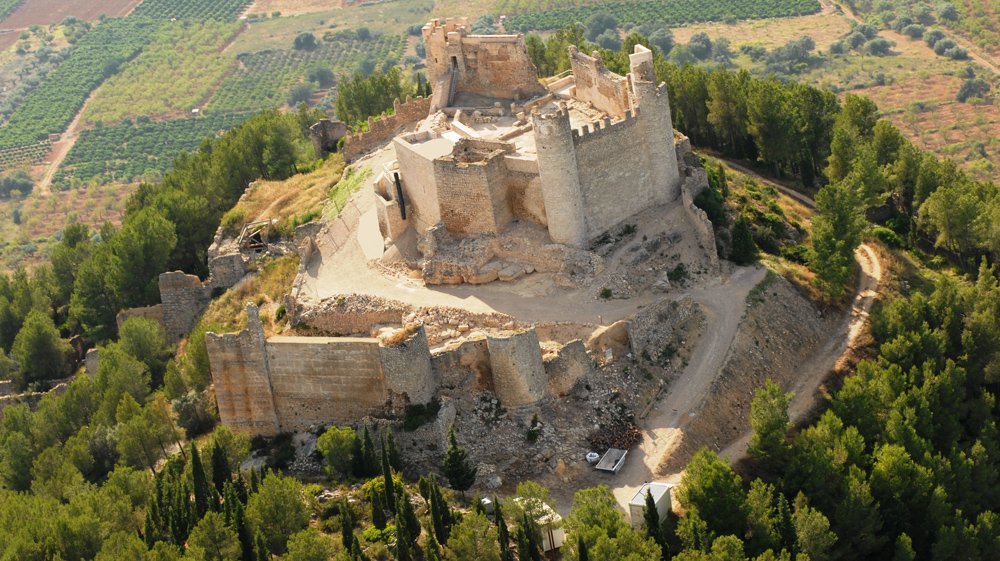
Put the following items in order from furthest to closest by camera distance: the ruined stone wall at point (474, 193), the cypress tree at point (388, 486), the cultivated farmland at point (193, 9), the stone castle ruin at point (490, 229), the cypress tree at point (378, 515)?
the cultivated farmland at point (193, 9)
the ruined stone wall at point (474, 193)
the stone castle ruin at point (490, 229)
the cypress tree at point (388, 486)
the cypress tree at point (378, 515)

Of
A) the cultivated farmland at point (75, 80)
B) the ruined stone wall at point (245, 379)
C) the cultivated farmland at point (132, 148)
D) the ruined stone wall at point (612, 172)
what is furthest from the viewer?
the cultivated farmland at point (75, 80)

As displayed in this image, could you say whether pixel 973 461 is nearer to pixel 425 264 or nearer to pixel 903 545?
pixel 903 545

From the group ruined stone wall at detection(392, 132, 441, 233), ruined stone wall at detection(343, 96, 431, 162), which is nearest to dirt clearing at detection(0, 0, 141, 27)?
ruined stone wall at detection(343, 96, 431, 162)

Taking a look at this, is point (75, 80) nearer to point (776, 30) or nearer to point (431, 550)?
point (776, 30)

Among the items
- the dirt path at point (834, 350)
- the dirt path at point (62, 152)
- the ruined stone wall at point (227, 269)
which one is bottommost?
the dirt path at point (62, 152)

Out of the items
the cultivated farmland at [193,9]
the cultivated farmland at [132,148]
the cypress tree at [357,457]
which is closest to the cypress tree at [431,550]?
the cypress tree at [357,457]

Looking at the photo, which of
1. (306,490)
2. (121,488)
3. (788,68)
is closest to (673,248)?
(306,490)

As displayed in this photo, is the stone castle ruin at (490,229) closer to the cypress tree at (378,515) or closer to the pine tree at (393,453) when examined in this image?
the pine tree at (393,453)
